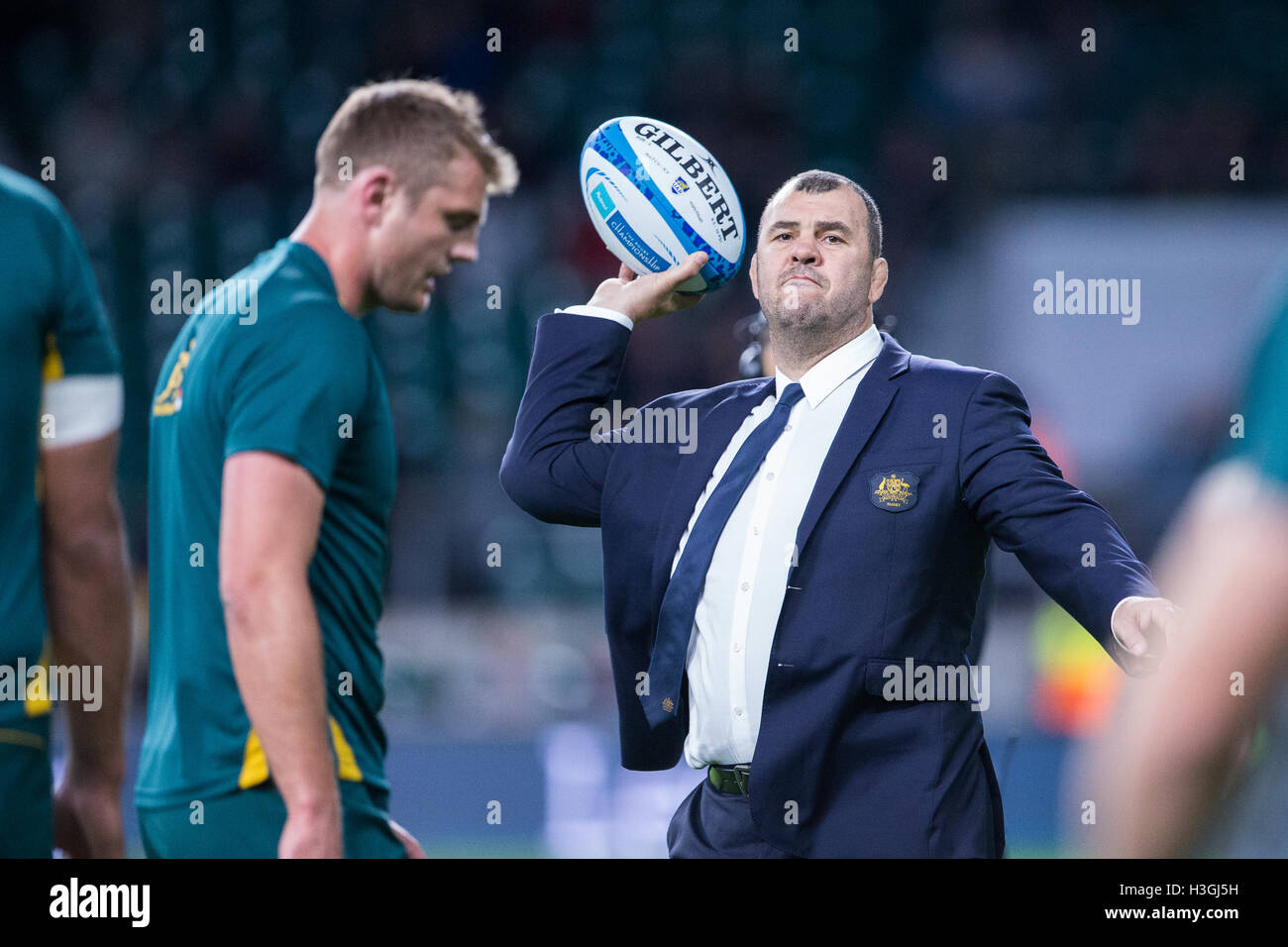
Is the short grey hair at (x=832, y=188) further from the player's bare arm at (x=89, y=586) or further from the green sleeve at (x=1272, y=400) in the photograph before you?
the green sleeve at (x=1272, y=400)

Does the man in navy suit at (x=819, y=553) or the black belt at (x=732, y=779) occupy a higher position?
the man in navy suit at (x=819, y=553)

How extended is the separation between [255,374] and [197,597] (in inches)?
19.0

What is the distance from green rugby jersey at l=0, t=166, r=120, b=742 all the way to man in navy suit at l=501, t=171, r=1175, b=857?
115 centimetres

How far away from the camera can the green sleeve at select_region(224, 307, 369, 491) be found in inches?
118

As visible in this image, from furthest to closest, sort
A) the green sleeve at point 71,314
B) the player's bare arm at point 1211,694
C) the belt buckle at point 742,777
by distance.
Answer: the belt buckle at point 742,777 → the green sleeve at point 71,314 → the player's bare arm at point 1211,694

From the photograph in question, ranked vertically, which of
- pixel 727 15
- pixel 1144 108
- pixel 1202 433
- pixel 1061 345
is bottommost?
pixel 1202 433

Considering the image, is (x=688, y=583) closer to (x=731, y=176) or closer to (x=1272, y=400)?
(x=1272, y=400)

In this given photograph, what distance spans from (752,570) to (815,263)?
740mm

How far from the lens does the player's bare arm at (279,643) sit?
2.90 m

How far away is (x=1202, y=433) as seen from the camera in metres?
11.4

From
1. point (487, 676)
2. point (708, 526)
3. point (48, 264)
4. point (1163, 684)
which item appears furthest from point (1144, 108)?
point (1163, 684)

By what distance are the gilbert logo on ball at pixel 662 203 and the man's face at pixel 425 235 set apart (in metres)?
0.41

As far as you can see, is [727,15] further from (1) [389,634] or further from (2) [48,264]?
(2) [48,264]

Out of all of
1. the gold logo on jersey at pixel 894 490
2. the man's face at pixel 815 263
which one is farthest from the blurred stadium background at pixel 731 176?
the gold logo on jersey at pixel 894 490
